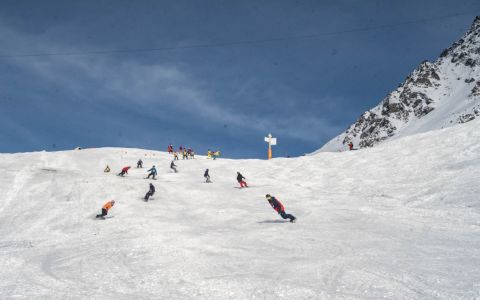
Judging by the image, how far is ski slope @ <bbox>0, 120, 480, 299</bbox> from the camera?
8.73 m

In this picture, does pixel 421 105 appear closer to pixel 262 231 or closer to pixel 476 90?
pixel 476 90

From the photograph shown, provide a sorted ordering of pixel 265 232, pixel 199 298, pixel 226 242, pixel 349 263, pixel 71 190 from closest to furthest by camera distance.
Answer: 1. pixel 199 298
2. pixel 349 263
3. pixel 226 242
4. pixel 265 232
5. pixel 71 190

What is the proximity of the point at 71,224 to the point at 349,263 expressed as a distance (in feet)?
42.6

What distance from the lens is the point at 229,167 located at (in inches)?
1487

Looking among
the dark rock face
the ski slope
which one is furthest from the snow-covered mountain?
the ski slope

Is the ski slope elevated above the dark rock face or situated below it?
below

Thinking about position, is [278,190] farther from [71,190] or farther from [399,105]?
[399,105]

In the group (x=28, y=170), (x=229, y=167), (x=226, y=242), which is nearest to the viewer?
(x=226, y=242)

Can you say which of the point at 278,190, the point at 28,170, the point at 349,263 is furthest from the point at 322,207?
the point at 28,170

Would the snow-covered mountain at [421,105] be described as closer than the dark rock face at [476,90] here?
No

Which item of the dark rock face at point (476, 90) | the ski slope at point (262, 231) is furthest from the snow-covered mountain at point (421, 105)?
the ski slope at point (262, 231)

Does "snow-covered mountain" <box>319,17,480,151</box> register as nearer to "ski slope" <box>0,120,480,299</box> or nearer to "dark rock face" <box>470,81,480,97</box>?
"dark rock face" <box>470,81,480,97</box>

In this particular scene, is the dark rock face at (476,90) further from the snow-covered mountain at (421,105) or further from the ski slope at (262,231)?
the ski slope at (262,231)

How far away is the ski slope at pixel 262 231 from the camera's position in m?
8.73
